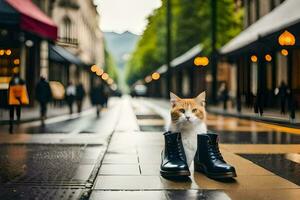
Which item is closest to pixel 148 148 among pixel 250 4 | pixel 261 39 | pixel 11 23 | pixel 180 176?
pixel 180 176

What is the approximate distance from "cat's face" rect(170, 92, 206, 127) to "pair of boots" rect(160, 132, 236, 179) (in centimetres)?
25

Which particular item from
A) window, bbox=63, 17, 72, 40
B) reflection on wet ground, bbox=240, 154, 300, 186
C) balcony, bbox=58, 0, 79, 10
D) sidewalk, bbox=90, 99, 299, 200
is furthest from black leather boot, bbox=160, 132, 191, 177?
window, bbox=63, 17, 72, 40

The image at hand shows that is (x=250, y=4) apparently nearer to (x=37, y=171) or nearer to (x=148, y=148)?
(x=148, y=148)

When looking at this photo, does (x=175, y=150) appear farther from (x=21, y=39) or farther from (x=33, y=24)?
(x=21, y=39)

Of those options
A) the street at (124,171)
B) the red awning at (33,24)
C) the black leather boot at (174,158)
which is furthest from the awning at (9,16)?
the black leather boot at (174,158)

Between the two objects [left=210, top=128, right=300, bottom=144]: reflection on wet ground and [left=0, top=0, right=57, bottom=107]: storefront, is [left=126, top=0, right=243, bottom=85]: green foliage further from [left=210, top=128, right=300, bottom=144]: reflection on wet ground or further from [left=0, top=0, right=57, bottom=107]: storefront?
[left=210, top=128, right=300, bottom=144]: reflection on wet ground

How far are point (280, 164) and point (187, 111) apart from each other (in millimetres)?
2850

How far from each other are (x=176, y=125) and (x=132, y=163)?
6.75 ft

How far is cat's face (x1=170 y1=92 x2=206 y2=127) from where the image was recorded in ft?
21.2

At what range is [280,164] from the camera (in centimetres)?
859

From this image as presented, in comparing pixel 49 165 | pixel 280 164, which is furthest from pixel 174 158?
pixel 280 164

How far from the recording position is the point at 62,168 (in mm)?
7938

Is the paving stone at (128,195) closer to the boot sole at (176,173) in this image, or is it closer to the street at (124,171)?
the street at (124,171)

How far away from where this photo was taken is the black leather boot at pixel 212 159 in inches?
267
